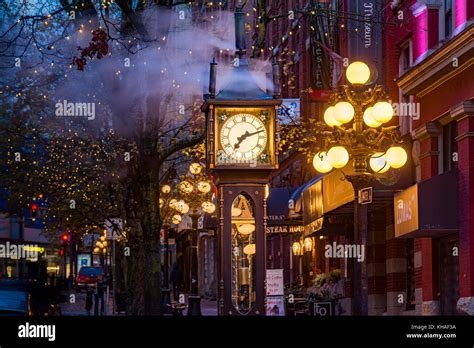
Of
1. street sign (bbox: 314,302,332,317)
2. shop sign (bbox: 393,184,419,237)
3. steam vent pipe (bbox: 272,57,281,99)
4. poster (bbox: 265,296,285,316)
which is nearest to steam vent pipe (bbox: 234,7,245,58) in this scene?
steam vent pipe (bbox: 272,57,281,99)

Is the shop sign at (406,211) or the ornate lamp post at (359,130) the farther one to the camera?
the shop sign at (406,211)

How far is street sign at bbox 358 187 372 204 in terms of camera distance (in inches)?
591

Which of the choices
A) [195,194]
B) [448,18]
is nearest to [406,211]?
[448,18]

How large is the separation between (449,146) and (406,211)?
1.69 metres

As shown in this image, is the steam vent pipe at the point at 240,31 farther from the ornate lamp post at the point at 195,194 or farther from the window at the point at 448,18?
the ornate lamp post at the point at 195,194

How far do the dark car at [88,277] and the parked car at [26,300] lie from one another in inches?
1745

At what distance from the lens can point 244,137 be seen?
45.0ft

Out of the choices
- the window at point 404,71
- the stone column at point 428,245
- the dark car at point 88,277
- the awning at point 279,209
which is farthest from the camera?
the dark car at point 88,277

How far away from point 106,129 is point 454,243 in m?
9.42

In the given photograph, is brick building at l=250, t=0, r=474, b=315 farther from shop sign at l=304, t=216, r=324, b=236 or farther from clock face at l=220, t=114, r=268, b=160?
clock face at l=220, t=114, r=268, b=160

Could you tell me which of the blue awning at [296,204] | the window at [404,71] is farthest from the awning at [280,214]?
the window at [404,71]

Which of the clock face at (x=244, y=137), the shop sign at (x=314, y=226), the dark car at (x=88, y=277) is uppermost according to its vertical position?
the clock face at (x=244, y=137)

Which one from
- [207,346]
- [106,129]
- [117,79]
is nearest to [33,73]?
[106,129]

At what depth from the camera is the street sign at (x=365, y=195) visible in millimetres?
15011
